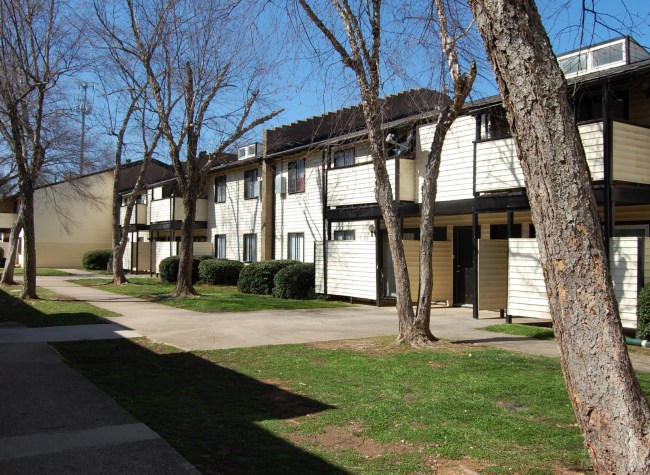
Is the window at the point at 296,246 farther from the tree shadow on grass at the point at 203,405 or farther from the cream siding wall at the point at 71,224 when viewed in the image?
the cream siding wall at the point at 71,224

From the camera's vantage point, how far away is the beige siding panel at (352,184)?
18.0 m

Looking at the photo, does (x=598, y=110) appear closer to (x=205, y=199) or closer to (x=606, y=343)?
(x=606, y=343)

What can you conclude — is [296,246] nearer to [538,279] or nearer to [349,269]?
[349,269]

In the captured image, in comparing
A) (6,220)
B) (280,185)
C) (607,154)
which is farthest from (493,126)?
(6,220)

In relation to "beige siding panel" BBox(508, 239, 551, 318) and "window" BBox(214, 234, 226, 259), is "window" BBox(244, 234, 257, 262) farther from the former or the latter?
"beige siding panel" BBox(508, 239, 551, 318)

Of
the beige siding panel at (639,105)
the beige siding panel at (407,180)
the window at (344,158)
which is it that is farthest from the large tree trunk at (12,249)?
the beige siding panel at (639,105)

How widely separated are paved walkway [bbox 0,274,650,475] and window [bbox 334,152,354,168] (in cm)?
563

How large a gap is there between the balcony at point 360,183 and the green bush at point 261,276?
3.13m

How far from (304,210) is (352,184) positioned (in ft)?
16.0

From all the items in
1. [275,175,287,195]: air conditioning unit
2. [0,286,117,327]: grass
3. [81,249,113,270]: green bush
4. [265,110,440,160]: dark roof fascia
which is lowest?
[0,286,117,327]: grass

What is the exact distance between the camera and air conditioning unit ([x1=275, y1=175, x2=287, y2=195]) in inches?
964

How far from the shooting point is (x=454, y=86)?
10.2 m

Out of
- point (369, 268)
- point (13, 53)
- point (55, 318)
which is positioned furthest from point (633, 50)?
point (13, 53)

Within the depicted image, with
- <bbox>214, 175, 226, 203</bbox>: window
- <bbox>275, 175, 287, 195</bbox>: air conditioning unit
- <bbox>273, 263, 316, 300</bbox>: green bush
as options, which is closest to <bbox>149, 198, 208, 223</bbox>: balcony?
<bbox>214, 175, 226, 203</bbox>: window
